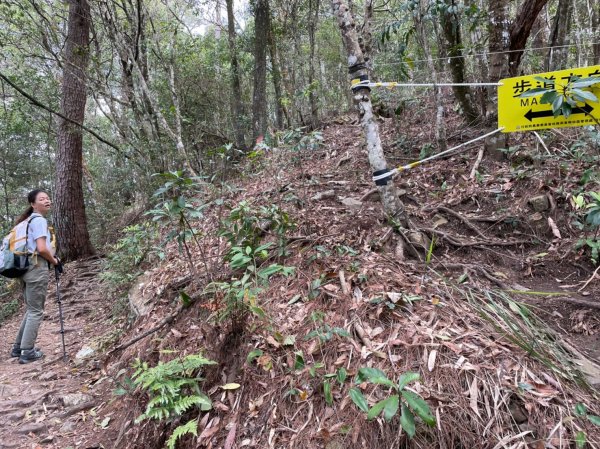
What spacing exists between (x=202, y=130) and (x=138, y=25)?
16.4 feet

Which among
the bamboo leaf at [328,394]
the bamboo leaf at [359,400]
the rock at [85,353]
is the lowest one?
the rock at [85,353]

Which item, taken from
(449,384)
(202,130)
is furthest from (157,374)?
(202,130)

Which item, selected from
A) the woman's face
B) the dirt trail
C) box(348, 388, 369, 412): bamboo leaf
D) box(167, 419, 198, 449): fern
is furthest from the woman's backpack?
box(348, 388, 369, 412): bamboo leaf

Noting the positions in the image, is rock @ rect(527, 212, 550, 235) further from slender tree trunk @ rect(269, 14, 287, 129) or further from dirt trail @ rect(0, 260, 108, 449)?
slender tree trunk @ rect(269, 14, 287, 129)

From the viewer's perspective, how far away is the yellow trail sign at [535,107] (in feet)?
9.97

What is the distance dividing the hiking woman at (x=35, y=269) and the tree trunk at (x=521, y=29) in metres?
6.68

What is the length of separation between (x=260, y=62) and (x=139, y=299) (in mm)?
7571

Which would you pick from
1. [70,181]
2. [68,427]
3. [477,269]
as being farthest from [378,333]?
[70,181]

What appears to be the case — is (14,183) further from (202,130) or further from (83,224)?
(202,130)

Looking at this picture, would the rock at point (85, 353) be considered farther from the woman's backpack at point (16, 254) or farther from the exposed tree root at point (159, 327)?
the woman's backpack at point (16, 254)

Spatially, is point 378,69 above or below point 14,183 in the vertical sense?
above

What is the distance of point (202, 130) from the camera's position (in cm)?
1155

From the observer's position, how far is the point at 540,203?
441cm

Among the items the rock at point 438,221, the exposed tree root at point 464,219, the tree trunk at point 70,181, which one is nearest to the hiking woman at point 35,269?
the tree trunk at point 70,181
